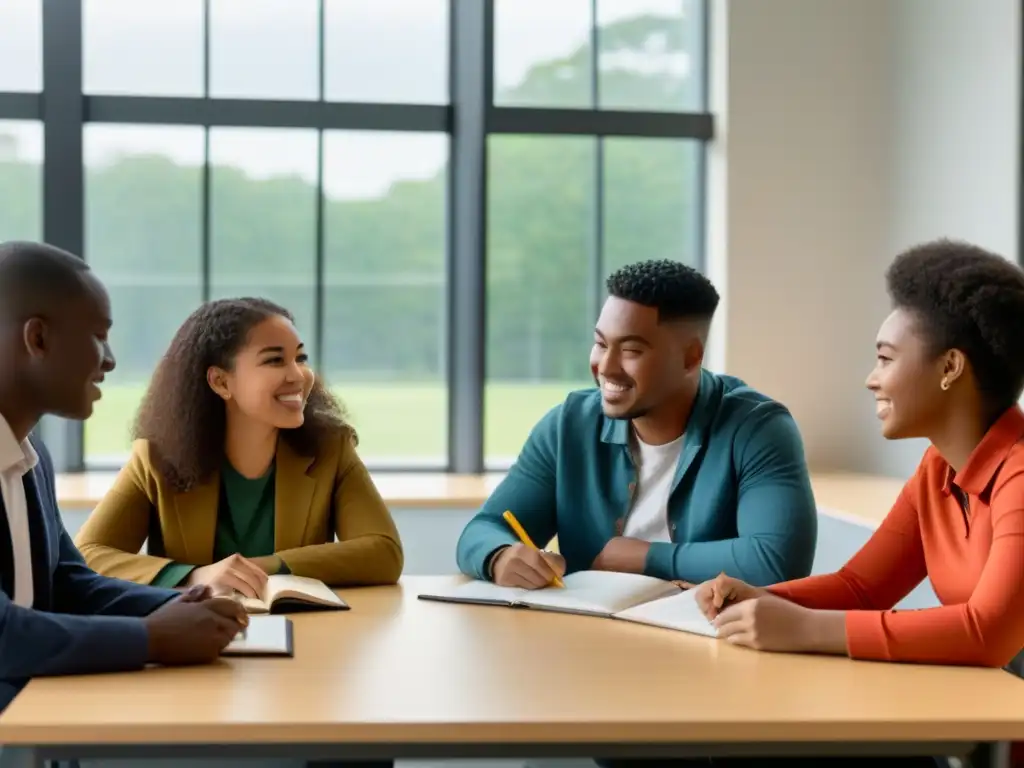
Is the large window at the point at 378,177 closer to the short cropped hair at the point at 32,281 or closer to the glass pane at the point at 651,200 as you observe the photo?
the glass pane at the point at 651,200

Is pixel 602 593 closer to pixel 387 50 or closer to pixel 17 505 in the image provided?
pixel 17 505

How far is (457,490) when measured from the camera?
14.9ft

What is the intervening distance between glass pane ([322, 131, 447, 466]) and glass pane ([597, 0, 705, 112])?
740mm

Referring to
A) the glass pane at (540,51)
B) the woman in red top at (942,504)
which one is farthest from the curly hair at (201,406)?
the glass pane at (540,51)

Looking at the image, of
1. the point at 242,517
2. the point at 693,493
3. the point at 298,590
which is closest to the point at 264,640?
the point at 298,590

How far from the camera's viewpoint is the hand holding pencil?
2.20 metres

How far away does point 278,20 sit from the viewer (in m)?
4.88

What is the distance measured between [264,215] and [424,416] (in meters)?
1.01

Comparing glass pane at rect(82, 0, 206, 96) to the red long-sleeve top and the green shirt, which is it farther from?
the red long-sleeve top

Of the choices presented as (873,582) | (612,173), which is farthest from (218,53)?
(873,582)

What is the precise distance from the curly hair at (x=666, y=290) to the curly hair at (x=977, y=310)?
61 cm

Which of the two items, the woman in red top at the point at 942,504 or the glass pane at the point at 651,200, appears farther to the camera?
the glass pane at the point at 651,200

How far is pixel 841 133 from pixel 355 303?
6.66 ft

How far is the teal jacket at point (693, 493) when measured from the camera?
7.48 feet
